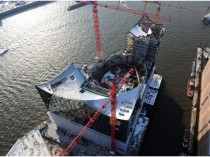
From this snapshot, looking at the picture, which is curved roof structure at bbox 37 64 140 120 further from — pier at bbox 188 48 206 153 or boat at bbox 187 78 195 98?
boat at bbox 187 78 195 98

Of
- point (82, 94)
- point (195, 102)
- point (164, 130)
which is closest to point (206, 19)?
point (195, 102)

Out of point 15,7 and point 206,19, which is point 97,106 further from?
point 15,7

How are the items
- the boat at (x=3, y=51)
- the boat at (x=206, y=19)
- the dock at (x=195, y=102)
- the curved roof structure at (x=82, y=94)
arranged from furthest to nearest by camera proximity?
the boat at (x=206, y=19)
the boat at (x=3, y=51)
the dock at (x=195, y=102)
the curved roof structure at (x=82, y=94)

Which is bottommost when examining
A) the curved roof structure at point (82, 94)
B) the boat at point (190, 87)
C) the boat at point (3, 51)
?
the boat at point (190, 87)

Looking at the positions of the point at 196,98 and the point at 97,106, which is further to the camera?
the point at 196,98

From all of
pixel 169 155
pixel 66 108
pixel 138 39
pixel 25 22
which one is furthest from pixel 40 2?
pixel 169 155

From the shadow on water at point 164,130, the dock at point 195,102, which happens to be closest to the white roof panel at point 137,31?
the shadow on water at point 164,130

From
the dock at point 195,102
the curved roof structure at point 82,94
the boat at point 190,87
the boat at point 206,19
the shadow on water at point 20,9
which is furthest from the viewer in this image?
the shadow on water at point 20,9

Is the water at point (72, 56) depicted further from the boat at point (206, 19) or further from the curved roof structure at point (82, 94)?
the curved roof structure at point (82, 94)
